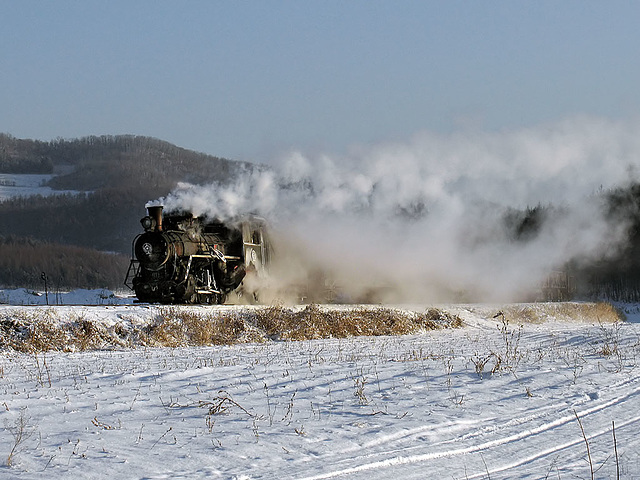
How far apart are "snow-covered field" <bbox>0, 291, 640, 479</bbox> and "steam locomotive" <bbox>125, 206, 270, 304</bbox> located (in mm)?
10253

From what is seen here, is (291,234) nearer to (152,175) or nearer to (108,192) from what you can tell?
(108,192)

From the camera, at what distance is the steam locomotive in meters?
26.1

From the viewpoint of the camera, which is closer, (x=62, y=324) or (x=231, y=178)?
(x=62, y=324)

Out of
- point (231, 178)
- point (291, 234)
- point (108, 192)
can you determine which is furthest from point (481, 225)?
point (108, 192)

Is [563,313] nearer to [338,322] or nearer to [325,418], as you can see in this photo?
[338,322]

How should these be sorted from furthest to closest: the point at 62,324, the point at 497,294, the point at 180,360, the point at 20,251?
the point at 20,251
the point at 497,294
the point at 62,324
the point at 180,360

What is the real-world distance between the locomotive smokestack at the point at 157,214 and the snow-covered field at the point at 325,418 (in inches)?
435

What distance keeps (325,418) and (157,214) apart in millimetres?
18986

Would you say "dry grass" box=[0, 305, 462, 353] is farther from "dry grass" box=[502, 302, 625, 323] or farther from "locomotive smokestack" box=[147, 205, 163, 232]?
"dry grass" box=[502, 302, 625, 323]

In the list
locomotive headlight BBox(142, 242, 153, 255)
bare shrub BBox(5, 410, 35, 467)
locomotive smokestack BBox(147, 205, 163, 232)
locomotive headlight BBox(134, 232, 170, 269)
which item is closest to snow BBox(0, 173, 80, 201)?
locomotive smokestack BBox(147, 205, 163, 232)

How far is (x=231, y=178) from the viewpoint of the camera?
101 ft

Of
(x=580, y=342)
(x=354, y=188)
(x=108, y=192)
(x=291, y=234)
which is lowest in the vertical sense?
(x=580, y=342)

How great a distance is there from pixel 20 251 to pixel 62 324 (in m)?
93.2

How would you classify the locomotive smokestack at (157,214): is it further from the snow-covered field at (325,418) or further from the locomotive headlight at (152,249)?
the snow-covered field at (325,418)
